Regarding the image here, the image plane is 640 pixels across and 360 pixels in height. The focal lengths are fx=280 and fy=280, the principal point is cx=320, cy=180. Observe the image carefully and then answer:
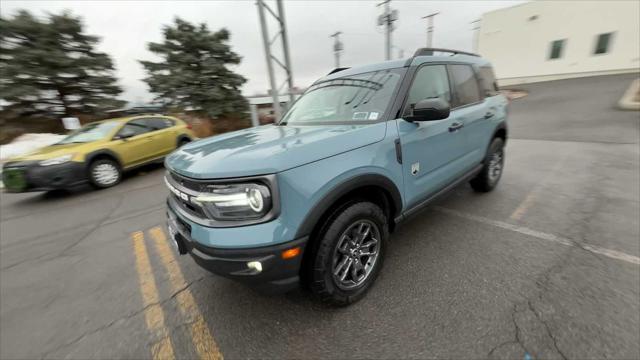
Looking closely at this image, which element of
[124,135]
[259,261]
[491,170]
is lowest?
[491,170]

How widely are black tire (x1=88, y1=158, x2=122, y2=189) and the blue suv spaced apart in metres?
4.79

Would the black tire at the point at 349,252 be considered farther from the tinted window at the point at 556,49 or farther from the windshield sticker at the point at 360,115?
the tinted window at the point at 556,49

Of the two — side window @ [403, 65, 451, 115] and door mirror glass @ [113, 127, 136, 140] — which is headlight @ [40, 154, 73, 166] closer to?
door mirror glass @ [113, 127, 136, 140]

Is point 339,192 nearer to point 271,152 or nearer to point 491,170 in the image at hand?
point 271,152

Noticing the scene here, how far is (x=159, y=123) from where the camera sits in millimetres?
7379

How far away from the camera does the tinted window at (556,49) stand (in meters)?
→ 23.2

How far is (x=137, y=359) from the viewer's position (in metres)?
1.88

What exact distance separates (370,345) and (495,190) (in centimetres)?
359

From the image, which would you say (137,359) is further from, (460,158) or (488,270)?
(460,158)

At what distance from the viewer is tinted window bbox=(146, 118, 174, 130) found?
7.19m

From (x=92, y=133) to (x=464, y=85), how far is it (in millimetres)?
7537

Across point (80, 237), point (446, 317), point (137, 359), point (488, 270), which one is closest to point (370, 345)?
point (446, 317)

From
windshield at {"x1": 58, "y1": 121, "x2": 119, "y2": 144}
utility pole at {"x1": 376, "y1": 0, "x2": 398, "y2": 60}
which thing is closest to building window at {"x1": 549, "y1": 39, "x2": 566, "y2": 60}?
utility pole at {"x1": 376, "y1": 0, "x2": 398, "y2": 60}

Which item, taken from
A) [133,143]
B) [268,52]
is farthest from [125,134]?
[268,52]
